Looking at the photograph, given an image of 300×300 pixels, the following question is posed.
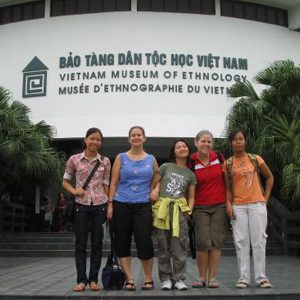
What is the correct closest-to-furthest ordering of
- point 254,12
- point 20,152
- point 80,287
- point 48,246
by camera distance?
point 80,287 → point 48,246 → point 20,152 → point 254,12

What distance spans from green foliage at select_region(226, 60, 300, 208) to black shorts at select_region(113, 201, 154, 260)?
563 centimetres

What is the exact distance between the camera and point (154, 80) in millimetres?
17531

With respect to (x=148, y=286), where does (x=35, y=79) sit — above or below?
above

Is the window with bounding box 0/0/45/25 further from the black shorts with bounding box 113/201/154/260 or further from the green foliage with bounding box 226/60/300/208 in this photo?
→ the black shorts with bounding box 113/201/154/260

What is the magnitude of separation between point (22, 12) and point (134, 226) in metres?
16.8

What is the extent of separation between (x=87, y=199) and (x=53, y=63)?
13.8 m

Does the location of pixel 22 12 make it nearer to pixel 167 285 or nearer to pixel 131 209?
pixel 131 209

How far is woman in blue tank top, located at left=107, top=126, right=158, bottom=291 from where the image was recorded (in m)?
5.19

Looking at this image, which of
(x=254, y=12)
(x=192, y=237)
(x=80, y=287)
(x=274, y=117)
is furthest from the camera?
(x=254, y=12)

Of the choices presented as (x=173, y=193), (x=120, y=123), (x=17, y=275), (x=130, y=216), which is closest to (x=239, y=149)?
(x=173, y=193)

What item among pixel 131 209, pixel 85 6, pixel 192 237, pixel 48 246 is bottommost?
pixel 48 246

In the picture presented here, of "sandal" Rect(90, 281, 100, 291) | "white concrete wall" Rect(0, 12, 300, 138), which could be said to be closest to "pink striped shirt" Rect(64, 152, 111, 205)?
"sandal" Rect(90, 281, 100, 291)

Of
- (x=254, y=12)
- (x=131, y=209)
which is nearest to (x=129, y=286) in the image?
(x=131, y=209)

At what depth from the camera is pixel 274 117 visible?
11805 millimetres
